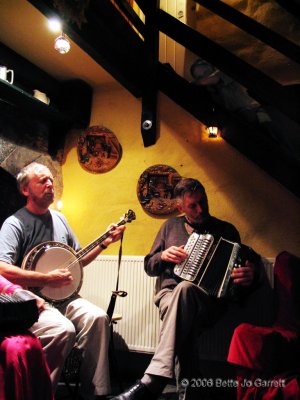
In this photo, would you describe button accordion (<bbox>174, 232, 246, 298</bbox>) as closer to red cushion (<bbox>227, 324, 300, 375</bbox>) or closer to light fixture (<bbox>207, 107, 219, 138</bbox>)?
red cushion (<bbox>227, 324, 300, 375</bbox>)

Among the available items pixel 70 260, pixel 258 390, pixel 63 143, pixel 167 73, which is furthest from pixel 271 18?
pixel 258 390

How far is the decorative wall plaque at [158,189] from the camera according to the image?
107 inches

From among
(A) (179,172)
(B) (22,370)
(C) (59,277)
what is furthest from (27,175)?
(B) (22,370)

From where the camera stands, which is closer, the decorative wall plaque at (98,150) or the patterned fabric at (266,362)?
the patterned fabric at (266,362)

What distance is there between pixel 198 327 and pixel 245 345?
1.32 ft

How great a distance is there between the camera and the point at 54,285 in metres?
1.83

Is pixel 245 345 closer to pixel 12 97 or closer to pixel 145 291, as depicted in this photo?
pixel 145 291

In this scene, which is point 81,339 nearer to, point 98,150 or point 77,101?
point 98,150

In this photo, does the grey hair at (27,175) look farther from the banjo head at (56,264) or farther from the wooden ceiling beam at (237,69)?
the wooden ceiling beam at (237,69)

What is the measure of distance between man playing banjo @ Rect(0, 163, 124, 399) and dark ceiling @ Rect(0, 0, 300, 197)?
1088mm

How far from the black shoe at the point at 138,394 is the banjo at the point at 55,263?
644mm

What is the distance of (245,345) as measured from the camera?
4.59 feet

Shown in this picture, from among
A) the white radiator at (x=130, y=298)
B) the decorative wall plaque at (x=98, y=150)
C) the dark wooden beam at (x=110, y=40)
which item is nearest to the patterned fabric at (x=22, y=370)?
the white radiator at (x=130, y=298)

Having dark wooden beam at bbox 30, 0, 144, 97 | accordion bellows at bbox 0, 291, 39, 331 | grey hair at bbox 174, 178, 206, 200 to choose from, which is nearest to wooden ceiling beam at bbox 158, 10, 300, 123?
dark wooden beam at bbox 30, 0, 144, 97
